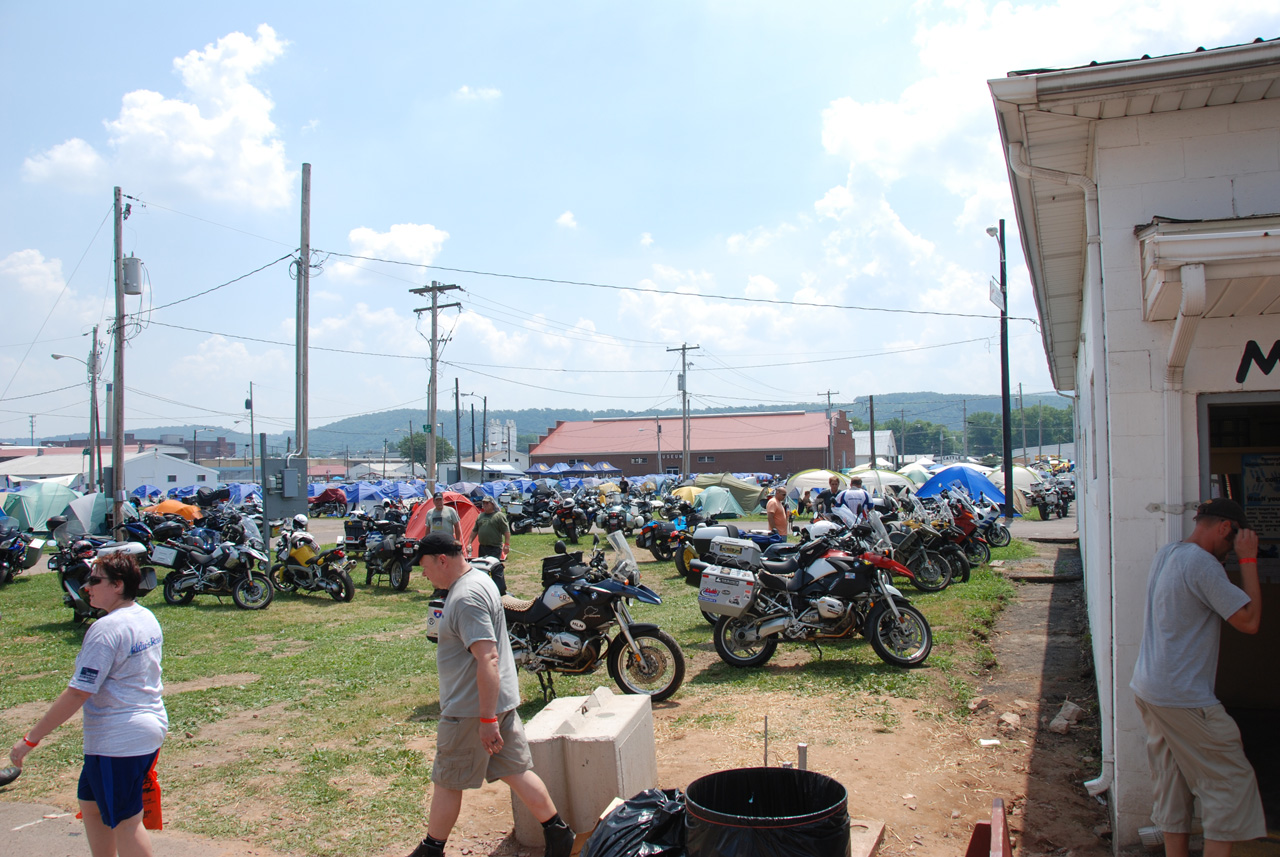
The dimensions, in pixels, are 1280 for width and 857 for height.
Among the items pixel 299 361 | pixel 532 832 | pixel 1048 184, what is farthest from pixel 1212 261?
pixel 299 361

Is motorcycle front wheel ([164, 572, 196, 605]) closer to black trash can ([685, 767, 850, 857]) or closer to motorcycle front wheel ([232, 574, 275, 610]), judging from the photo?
motorcycle front wheel ([232, 574, 275, 610])

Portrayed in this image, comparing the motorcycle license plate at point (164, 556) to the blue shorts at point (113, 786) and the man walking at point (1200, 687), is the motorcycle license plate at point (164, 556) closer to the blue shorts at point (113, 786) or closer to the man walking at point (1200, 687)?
the blue shorts at point (113, 786)

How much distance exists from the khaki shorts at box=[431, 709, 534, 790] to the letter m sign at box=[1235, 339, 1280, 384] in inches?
147

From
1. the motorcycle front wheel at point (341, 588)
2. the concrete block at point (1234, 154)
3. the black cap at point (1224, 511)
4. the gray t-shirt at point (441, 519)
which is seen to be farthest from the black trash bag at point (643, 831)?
the motorcycle front wheel at point (341, 588)

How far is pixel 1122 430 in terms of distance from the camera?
385 cm

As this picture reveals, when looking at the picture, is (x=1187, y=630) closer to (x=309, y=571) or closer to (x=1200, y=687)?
(x=1200, y=687)

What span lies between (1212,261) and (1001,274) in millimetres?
20621

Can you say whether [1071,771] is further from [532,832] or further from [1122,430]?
[532,832]

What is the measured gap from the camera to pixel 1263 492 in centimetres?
562

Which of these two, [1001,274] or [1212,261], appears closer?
[1212,261]

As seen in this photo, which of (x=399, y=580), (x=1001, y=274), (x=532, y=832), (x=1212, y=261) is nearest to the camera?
(x=1212, y=261)

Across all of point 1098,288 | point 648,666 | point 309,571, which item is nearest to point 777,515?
point 648,666

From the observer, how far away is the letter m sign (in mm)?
3643

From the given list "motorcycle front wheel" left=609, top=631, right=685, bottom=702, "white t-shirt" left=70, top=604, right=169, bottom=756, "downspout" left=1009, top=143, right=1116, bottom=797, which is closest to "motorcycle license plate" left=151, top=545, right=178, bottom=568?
"motorcycle front wheel" left=609, top=631, right=685, bottom=702
